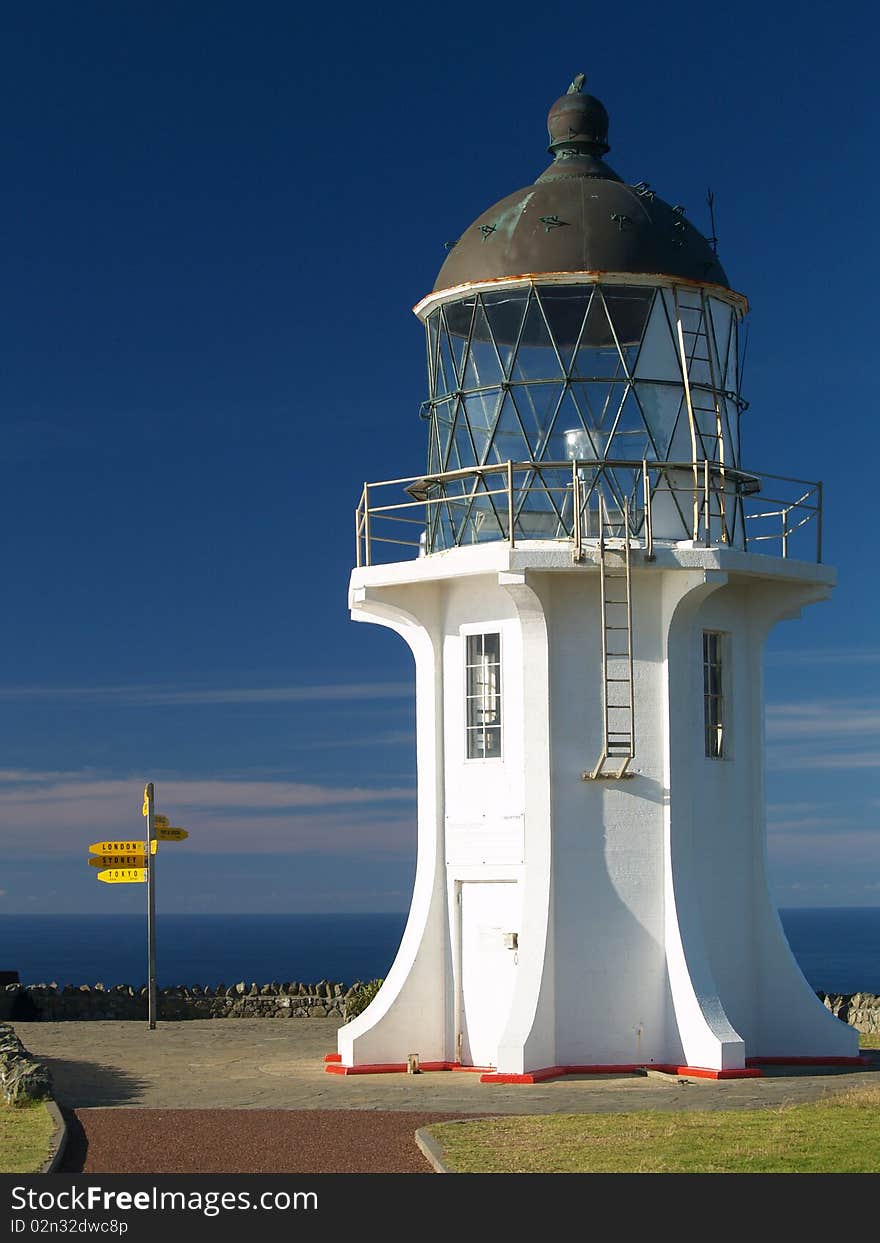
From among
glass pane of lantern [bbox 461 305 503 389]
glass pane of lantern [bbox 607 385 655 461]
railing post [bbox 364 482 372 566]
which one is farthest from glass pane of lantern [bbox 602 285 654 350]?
railing post [bbox 364 482 372 566]

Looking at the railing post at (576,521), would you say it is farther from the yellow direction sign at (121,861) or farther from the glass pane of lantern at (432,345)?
the yellow direction sign at (121,861)

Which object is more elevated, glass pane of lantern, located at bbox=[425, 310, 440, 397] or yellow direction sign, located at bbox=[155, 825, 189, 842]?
glass pane of lantern, located at bbox=[425, 310, 440, 397]

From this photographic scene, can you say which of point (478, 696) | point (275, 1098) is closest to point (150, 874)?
point (478, 696)

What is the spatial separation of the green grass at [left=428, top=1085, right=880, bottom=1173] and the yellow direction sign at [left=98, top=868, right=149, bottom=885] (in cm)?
1040

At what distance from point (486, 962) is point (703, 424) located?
7.33 meters

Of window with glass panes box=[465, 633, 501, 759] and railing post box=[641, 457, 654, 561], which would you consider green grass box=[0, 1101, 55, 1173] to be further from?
railing post box=[641, 457, 654, 561]

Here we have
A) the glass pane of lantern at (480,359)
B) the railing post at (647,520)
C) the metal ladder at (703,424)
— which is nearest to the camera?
the railing post at (647,520)

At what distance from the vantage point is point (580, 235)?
22.3m

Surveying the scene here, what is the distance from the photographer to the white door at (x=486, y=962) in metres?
22.0

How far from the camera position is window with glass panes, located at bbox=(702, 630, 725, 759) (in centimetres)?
2291

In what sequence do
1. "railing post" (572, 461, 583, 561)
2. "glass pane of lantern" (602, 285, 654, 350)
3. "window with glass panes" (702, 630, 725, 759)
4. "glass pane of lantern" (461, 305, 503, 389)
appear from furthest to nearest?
"window with glass panes" (702, 630, 725, 759)
"glass pane of lantern" (461, 305, 503, 389)
"glass pane of lantern" (602, 285, 654, 350)
"railing post" (572, 461, 583, 561)

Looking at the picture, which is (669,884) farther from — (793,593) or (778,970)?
(793,593)

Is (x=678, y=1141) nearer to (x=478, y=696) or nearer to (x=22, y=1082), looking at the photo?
(x=22, y=1082)

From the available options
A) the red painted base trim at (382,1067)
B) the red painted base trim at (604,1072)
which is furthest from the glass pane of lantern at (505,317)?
the red painted base trim at (382,1067)
